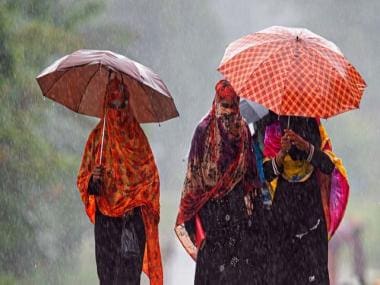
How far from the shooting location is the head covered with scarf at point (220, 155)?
799cm

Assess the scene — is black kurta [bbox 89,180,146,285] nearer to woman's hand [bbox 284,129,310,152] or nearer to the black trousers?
the black trousers

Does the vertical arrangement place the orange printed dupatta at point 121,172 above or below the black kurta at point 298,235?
above

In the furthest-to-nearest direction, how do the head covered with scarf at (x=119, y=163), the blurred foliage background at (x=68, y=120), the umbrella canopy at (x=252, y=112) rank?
the blurred foliage background at (x=68, y=120) → the umbrella canopy at (x=252, y=112) → the head covered with scarf at (x=119, y=163)

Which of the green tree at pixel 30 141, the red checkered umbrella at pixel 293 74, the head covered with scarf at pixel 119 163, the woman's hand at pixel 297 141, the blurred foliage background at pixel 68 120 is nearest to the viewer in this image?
the red checkered umbrella at pixel 293 74

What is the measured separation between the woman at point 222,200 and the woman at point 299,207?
134 mm

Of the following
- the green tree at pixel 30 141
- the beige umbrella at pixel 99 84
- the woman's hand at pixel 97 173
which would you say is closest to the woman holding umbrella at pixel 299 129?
the beige umbrella at pixel 99 84

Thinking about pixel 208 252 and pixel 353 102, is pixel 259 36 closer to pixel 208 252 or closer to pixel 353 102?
pixel 353 102

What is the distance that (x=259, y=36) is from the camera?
793 cm

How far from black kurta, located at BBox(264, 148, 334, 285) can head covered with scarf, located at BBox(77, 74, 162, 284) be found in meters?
0.77

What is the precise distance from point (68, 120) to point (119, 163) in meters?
6.65

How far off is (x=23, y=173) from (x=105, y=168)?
5666 millimetres

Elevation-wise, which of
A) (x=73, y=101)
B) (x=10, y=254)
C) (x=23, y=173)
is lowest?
(x=10, y=254)

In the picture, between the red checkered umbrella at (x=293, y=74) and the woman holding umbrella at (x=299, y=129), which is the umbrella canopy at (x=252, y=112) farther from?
the red checkered umbrella at (x=293, y=74)

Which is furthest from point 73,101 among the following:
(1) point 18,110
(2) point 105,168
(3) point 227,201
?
(1) point 18,110
